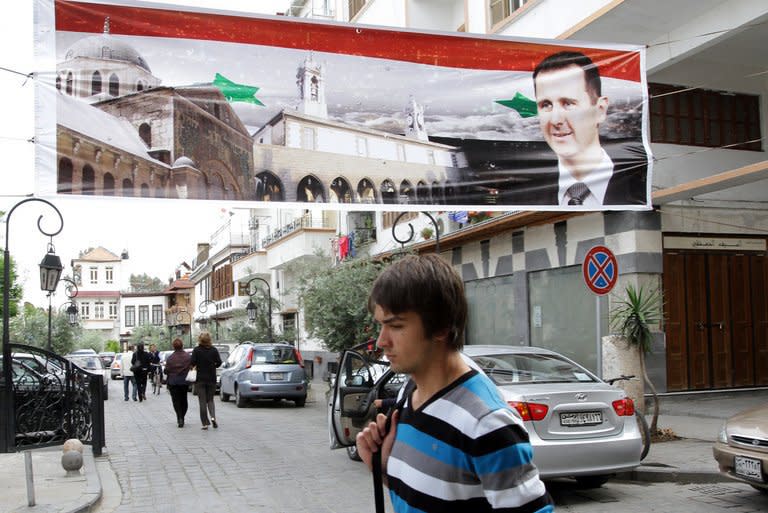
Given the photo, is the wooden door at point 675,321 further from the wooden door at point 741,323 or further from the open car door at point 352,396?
the open car door at point 352,396

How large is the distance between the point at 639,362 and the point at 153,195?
795 centimetres

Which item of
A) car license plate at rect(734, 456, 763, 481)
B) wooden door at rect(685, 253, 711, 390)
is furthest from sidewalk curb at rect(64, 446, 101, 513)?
wooden door at rect(685, 253, 711, 390)

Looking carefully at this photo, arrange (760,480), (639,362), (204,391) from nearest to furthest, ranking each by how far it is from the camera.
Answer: (760,480) < (639,362) < (204,391)

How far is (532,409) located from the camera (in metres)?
7.52

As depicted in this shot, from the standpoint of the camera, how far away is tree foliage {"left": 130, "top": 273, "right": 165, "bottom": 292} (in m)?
161

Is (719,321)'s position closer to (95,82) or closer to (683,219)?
(683,219)

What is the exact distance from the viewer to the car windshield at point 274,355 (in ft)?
67.5

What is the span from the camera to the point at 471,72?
340 inches

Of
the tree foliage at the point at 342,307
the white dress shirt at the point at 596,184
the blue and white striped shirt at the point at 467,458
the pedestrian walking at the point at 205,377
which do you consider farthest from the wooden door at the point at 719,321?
the blue and white striped shirt at the point at 467,458

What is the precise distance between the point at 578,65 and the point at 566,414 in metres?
4.08

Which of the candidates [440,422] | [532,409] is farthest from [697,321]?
[440,422]

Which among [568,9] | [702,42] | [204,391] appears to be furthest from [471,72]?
[204,391]

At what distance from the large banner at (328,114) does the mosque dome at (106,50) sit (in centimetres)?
1

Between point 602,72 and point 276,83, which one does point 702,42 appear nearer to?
point 602,72
